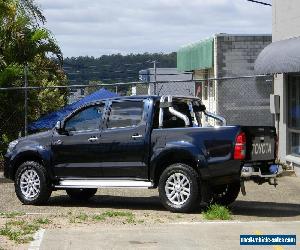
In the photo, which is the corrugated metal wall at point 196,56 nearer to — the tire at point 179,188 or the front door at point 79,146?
the front door at point 79,146

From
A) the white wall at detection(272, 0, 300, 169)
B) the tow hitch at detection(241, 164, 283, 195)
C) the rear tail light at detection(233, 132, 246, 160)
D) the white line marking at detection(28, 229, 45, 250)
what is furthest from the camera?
the white wall at detection(272, 0, 300, 169)

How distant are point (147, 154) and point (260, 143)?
6.20 ft

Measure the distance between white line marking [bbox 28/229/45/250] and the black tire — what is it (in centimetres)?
399

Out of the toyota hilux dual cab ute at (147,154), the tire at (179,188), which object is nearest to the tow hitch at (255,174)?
the toyota hilux dual cab ute at (147,154)

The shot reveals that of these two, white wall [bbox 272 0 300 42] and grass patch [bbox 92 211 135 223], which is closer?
grass patch [bbox 92 211 135 223]

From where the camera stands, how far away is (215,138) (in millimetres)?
11625

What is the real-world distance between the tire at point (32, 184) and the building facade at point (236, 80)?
35.7ft

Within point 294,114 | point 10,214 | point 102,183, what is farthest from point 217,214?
point 294,114

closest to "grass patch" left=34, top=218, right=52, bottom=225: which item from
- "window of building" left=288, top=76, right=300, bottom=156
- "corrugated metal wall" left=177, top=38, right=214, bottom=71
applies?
"window of building" left=288, top=76, right=300, bottom=156

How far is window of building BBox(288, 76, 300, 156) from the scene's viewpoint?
60.0ft

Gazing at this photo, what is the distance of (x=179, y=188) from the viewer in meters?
12.0

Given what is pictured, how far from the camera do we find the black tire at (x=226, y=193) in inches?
503

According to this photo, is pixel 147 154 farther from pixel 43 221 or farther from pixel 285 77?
pixel 285 77

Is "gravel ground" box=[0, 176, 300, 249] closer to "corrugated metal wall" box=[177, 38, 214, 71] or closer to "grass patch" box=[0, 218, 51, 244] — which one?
"grass patch" box=[0, 218, 51, 244]
